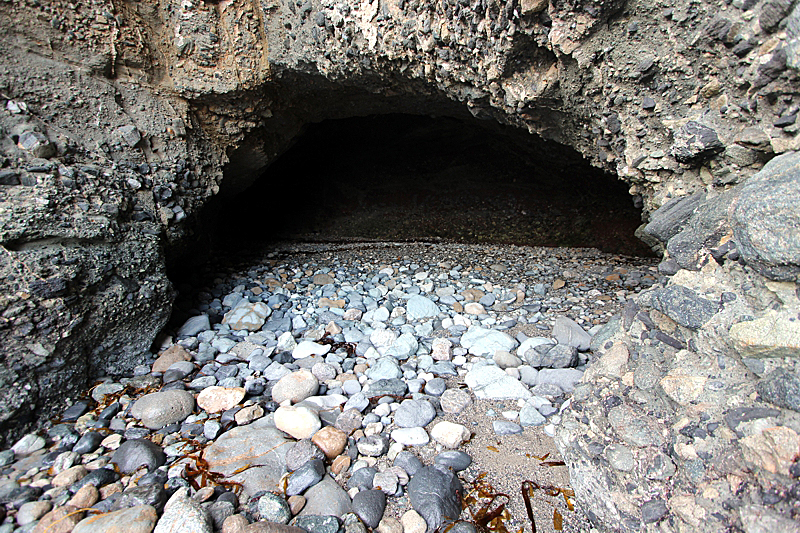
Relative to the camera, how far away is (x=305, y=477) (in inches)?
58.0

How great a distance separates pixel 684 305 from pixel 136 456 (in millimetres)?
2080

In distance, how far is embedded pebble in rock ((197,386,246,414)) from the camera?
6.27 ft

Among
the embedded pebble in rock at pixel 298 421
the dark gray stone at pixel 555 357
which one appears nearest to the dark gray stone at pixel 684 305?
the dark gray stone at pixel 555 357

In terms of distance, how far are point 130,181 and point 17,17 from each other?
0.94m

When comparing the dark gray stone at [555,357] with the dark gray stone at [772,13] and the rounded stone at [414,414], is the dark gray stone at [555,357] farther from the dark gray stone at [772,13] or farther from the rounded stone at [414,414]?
the dark gray stone at [772,13]

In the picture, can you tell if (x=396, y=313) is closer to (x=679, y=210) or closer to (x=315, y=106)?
(x=679, y=210)

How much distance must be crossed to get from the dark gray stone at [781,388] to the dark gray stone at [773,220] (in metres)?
0.25

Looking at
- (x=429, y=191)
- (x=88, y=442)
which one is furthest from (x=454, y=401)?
(x=429, y=191)

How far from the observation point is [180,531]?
4.17ft

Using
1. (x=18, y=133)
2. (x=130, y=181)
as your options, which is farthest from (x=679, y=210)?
(x=18, y=133)

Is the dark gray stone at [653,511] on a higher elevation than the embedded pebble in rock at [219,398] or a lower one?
higher

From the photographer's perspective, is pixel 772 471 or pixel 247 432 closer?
pixel 772 471

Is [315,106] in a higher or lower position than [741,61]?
lower

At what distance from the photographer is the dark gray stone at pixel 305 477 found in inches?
57.1
